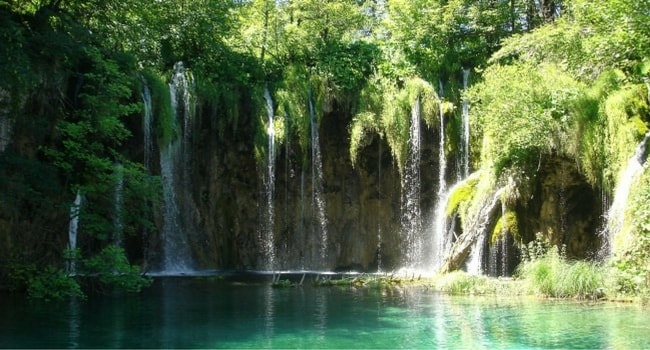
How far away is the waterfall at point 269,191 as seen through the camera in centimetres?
2167

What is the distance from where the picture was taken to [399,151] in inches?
845

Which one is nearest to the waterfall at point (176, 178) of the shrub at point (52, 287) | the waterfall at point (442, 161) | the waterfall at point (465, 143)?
the shrub at point (52, 287)

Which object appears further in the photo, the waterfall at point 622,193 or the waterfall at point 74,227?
the waterfall at point 74,227

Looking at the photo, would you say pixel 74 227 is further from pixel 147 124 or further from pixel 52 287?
pixel 147 124

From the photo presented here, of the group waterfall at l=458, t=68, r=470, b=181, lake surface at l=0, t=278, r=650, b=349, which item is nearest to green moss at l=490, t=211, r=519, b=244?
lake surface at l=0, t=278, r=650, b=349

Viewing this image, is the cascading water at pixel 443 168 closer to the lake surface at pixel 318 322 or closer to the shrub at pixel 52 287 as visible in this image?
the lake surface at pixel 318 322

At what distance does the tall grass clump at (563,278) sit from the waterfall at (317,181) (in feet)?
30.6

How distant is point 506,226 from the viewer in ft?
53.2

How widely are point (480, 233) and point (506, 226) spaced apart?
25.6 inches

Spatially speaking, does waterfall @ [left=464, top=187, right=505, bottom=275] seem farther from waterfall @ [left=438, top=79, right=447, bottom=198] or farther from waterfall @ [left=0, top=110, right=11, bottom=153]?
waterfall @ [left=0, top=110, right=11, bottom=153]

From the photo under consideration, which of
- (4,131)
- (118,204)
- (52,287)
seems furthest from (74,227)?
(52,287)

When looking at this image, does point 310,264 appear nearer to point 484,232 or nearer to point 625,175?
point 484,232

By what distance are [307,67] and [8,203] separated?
12.8 metres

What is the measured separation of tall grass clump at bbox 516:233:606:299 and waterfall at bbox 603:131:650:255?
0.84 metres
